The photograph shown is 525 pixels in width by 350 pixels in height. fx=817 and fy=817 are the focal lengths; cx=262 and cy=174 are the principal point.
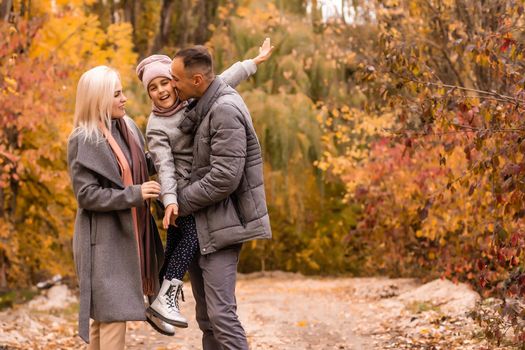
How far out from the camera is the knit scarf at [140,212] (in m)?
4.03

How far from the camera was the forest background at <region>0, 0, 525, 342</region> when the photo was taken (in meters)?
4.87

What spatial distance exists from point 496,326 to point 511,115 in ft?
4.09

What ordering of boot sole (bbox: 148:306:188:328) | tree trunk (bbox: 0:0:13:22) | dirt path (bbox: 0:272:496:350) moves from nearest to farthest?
boot sole (bbox: 148:306:188:328)
dirt path (bbox: 0:272:496:350)
tree trunk (bbox: 0:0:13:22)

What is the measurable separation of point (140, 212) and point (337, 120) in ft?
36.7

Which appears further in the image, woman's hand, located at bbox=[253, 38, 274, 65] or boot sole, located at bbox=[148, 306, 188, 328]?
woman's hand, located at bbox=[253, 38, 274, 65]

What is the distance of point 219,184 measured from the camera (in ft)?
12.5

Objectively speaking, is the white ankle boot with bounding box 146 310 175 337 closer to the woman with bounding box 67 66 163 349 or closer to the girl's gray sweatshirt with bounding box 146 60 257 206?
the woman with bounding box 67 66 163 349

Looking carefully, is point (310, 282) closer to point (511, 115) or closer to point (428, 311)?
point (428, 311)

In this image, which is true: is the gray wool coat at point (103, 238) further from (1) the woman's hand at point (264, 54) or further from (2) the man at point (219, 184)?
(1) the woman's hand at point (264, 54)

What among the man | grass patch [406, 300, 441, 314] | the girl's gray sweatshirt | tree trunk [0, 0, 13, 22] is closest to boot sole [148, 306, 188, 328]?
the man

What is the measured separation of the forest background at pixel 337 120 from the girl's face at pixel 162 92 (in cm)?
138

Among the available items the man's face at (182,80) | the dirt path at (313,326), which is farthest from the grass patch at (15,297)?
the man's face at (182,80)

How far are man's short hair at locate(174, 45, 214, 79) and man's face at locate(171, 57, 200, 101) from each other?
21 millimetres

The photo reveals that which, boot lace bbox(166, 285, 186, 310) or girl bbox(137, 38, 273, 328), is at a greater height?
girl bbox(137, 38, 273, 328)
